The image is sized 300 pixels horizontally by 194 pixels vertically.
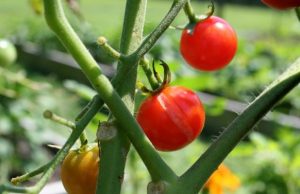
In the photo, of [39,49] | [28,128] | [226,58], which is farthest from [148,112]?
[39,49]

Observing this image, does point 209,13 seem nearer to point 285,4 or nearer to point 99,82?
point 285,4

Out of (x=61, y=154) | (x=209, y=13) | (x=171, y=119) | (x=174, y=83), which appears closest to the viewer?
(x=61, y=154)

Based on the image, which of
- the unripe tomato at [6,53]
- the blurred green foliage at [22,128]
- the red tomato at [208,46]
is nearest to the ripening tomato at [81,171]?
the red tomato at [208,46]

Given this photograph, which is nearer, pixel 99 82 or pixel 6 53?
pixel 99 82

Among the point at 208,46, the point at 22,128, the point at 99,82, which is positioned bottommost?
the point at 22,128

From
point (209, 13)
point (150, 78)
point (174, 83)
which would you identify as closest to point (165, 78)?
point (150, 78)

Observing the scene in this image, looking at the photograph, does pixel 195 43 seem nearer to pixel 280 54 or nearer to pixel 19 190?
pixel 19 190
